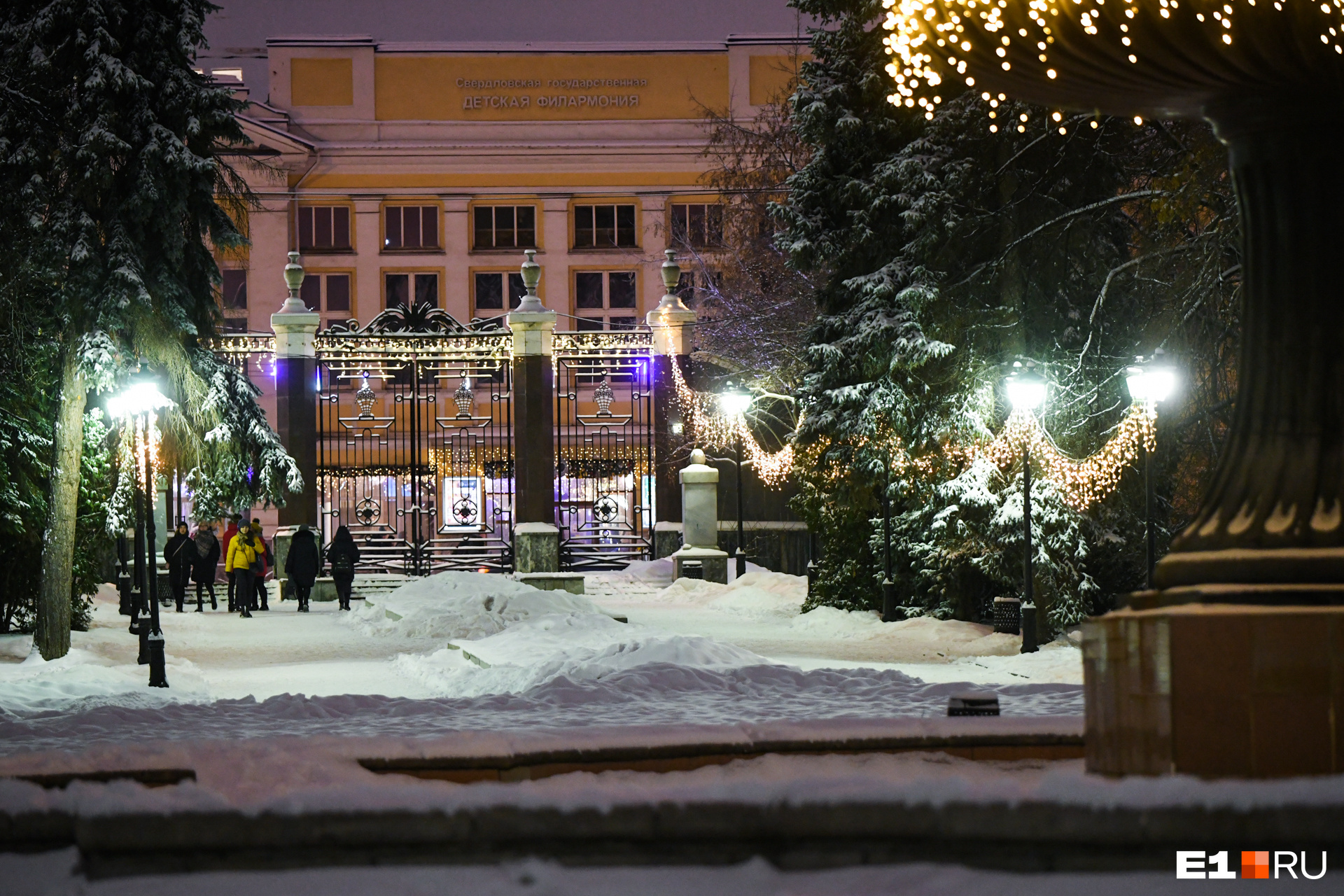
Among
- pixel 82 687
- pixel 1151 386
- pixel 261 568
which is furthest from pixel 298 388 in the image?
pixel 1151 386

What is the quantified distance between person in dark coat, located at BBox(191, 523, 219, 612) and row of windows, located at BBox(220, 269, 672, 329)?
2359 centimetres

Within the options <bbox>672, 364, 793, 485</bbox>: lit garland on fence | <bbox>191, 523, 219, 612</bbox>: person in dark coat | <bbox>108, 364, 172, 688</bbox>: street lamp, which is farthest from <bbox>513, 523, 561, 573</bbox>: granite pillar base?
<bbox>108, 364, 172, 688</bbox>: street lamp

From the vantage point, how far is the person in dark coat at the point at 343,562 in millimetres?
Answer: 26609

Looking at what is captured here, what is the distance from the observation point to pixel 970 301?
20.2 m

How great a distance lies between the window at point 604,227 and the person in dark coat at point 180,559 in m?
25.1

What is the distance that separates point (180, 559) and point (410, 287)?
24500 millimetres

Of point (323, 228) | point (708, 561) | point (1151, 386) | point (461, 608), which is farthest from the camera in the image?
point (323, 228)

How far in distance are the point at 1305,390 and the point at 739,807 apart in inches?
126

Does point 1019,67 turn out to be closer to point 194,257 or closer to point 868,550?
point 194,257

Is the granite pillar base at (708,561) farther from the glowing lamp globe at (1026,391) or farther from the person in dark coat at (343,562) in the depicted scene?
the glowing lamp globe at (1026,391)

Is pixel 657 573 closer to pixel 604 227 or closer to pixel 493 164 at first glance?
pixel 604 227

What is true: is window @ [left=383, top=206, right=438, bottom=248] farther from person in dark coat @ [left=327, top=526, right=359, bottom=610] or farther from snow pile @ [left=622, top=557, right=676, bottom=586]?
person in dark coat @ [left=327, top=526, right=359, bottom=610]

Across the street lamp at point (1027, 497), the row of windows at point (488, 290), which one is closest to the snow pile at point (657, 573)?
the street lamp at point (1027, 497)

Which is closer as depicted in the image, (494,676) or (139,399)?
(494,676)
